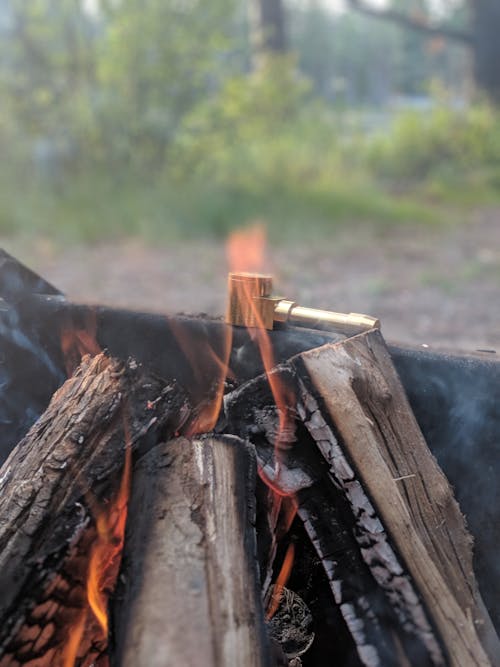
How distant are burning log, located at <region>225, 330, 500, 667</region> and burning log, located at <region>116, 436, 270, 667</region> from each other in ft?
0.36

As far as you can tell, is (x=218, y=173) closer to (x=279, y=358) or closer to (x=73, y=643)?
(x=279, y=358)

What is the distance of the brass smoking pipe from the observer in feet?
4.99

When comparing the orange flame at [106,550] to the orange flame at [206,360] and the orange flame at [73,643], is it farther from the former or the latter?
the orange flame at [206,360]

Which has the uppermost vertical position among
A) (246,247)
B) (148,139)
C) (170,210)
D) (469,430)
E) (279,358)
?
(148,139)

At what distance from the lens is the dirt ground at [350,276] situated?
4.48 meters

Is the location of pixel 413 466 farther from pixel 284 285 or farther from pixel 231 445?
pixel 284 285

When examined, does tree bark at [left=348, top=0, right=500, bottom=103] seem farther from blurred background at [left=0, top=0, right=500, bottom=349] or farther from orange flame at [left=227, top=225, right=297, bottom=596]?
orange flame at [left=227, top=225, right=297, bottom=596]

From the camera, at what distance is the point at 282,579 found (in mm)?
1452

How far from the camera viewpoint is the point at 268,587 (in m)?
1.36

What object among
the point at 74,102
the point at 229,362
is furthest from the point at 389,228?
the point at 229,362

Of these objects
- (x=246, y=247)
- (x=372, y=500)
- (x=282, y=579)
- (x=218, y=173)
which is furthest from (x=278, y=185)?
(x=372, y=500)

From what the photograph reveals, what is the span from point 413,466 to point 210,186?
699 centimetres

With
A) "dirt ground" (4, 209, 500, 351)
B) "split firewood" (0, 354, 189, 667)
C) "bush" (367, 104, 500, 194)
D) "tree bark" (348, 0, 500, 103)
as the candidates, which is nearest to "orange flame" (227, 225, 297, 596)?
"split firewood" (0, 354, 189, 667)

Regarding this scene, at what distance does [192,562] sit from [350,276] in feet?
15.2
